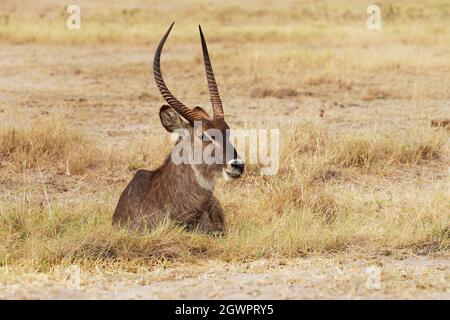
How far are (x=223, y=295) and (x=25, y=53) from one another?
1814 centimetres

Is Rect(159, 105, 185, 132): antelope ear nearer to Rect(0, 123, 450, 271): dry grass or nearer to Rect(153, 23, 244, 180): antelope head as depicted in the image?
Rect(153, 23, 244, 180): antelope head

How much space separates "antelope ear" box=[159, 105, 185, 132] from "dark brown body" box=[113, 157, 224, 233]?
0.35m

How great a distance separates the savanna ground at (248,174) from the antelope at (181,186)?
0.28 m

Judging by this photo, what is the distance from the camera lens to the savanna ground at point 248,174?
708cm

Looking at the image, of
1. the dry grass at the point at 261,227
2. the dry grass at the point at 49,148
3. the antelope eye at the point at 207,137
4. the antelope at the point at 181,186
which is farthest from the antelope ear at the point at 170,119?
the dry grass at the point at 49,148

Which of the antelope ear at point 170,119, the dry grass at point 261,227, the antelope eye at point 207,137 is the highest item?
the antelope ear at point 170,119

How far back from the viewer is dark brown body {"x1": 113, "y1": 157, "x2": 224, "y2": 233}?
8.20 meters

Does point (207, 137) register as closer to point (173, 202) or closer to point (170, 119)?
point (170, 119)

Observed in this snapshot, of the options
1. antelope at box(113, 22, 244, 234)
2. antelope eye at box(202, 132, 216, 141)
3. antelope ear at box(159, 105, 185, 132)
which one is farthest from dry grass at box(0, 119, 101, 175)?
antelope eye at box(202, 132, 216, 141)

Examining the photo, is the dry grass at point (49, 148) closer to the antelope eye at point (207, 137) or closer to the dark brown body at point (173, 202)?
the dark brown body at point (173, 202)

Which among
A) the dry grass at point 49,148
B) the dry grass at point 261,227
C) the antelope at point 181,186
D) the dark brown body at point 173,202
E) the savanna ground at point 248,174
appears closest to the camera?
the savanna ground at point 248,174

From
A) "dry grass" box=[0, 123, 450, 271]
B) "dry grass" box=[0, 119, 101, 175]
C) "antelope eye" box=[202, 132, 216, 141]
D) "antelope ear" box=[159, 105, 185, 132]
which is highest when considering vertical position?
"antelope ear" box=[159, 105, 185, 132]

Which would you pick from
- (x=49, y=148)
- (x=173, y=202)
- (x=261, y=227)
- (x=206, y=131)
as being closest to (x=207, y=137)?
(x=206, y=131)

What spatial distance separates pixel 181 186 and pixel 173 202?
0.15 meters
